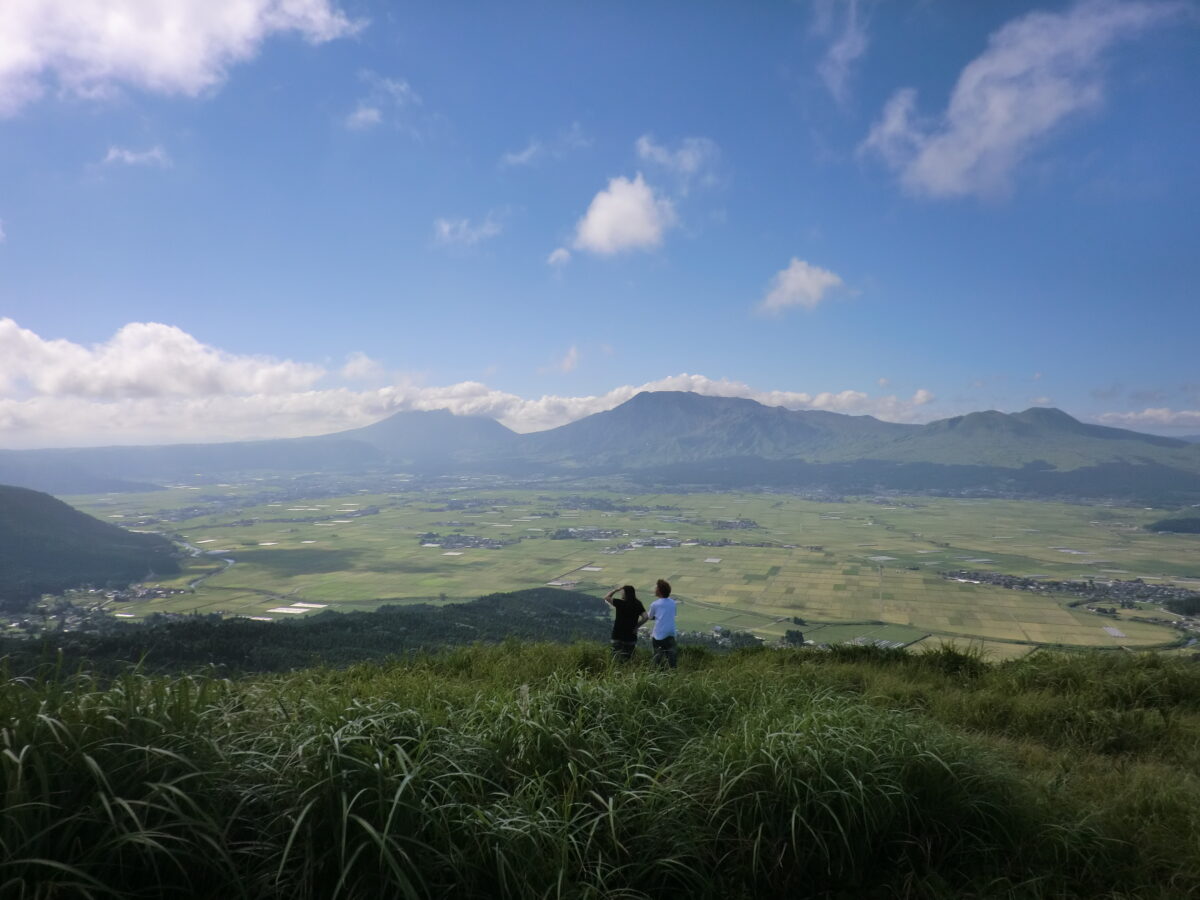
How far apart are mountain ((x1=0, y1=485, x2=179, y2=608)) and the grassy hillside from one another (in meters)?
64.0

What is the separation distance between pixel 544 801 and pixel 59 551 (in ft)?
304

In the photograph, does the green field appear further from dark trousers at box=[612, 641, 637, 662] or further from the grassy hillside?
the grassy hillside

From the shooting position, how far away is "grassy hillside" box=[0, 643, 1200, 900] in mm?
2516

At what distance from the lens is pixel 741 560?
69812 millimetres

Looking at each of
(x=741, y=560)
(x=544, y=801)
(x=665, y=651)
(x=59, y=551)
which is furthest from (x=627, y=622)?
(x=59, y=551)

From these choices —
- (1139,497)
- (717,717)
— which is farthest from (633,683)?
(1139,497)

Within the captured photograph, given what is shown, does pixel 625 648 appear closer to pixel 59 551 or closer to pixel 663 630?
pixel 663 630

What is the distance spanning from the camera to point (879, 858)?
3.46 m

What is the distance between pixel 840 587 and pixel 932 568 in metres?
18.1

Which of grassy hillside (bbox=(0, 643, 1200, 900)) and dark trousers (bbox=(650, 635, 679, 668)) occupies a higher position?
grassy hillside (bbox=(0, 643, 1200, 900))

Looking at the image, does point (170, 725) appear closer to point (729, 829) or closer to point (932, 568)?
point (729, 829)

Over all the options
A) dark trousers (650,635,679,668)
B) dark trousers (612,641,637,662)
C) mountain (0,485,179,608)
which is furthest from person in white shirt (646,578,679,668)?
mountain (0,485,179,608)

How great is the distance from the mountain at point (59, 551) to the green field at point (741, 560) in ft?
20.3

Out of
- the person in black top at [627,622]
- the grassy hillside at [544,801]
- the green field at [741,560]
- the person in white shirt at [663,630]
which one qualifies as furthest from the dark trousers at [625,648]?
the green field at [741,560]
